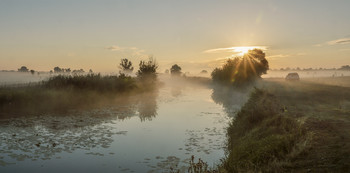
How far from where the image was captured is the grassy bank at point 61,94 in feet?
78.1

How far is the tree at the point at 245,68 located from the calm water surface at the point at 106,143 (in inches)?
1351

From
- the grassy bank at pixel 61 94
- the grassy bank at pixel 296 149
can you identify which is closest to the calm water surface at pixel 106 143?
the grassy bank at pixel 296 149

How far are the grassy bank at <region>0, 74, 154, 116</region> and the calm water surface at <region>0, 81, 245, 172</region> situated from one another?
173 inches

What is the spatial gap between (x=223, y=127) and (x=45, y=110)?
17.3 meters

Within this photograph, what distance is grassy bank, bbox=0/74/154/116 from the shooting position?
23797 millimetres

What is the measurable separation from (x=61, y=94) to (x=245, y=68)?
39.8 m

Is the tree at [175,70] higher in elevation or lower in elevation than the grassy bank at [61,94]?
higher

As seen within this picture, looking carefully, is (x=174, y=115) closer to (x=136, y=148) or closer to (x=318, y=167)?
(x=136, y=148)

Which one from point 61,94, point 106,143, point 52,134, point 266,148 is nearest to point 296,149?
point 266,148

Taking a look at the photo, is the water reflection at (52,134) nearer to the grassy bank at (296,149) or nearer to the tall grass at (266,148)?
the tall grass at (266,148)

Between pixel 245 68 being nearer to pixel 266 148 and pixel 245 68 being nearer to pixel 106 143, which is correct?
pixel 106 143

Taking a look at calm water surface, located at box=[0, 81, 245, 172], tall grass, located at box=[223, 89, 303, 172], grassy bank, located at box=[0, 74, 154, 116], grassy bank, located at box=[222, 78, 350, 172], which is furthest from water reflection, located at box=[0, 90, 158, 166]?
grassy bank, located at box=[222, 78, 350, 172]

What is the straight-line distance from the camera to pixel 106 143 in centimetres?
1420

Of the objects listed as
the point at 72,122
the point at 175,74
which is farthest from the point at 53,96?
the point at 175,74
